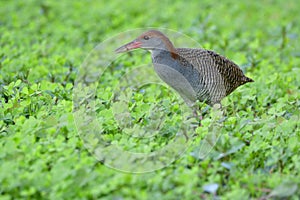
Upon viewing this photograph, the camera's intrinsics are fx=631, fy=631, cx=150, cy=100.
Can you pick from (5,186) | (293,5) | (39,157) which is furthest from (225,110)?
(293,5)

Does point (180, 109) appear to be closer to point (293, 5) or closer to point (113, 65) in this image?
point (113, 65)

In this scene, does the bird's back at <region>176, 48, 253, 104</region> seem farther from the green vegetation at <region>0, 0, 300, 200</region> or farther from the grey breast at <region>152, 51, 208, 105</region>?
the green vegetation at <region>0, 0, 300, 200</region>

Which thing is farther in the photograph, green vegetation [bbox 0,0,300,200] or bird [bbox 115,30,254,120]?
bird [bbox 115,30,254,120]

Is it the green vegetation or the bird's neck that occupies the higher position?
the bird's neck

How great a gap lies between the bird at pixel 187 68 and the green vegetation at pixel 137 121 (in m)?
0.17

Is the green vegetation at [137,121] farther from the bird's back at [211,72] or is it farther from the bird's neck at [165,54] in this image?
the bird's neck at [165,54]

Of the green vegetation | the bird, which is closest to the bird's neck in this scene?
the bird

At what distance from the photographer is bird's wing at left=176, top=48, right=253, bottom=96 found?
5.01 meters

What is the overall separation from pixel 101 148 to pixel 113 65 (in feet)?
8.12

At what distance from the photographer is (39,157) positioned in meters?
4.09

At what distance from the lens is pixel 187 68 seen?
195 inches

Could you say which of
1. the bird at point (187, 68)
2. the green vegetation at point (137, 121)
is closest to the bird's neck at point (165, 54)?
the bird at point (187, 68)

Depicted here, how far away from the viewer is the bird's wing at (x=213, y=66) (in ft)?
16.4

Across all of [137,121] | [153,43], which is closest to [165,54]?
[153,43]
